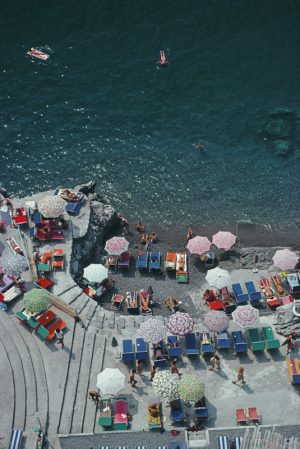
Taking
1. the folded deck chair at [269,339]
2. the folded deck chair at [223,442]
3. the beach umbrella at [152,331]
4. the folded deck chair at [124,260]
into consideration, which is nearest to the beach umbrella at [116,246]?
the folded deck chair at [124,260]

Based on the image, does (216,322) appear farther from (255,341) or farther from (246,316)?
(255,341)

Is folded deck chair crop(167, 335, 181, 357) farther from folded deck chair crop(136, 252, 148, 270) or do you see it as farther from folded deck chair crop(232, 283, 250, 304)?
folded deck chair crop(136, 252, 148, 270)

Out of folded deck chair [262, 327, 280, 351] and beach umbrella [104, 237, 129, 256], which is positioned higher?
beach umbrella [104, 237, 129, 256]

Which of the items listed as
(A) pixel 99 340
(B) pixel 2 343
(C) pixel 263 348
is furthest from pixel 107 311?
(C) pixel 263 348

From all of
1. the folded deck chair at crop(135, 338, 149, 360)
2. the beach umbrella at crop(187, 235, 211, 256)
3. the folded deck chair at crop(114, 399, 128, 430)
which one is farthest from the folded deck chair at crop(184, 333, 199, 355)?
the beach umbrella at crop(187, 235, 211, 256)

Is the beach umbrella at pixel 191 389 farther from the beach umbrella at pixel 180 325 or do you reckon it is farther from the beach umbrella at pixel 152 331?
the beach umbrella at pixel 180 325

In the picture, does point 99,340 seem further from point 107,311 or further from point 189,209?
point 189,209
